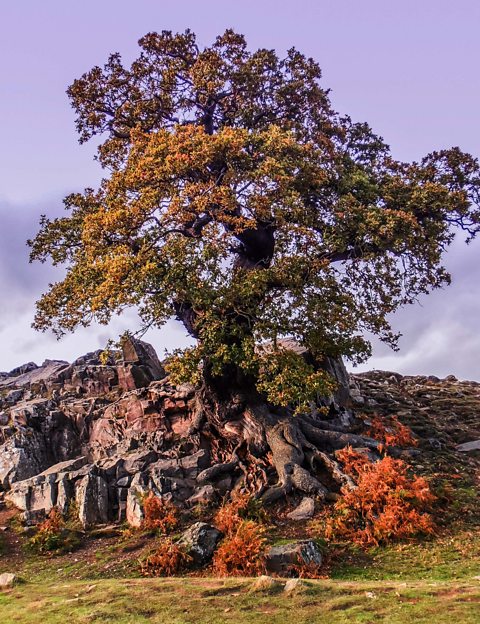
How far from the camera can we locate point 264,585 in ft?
45.1

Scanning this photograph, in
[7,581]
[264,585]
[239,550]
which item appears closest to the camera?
[264,585]

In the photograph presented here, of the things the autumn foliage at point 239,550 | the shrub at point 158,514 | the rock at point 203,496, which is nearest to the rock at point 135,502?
the shrub at point 158,514

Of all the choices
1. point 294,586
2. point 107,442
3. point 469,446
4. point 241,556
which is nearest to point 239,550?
point 241,556

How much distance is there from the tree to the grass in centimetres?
948

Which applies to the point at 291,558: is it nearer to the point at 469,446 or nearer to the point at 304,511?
the point at 304,511

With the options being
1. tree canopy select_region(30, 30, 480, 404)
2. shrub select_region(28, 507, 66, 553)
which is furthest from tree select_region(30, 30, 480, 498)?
shrub select_region(28, 507, 66, 553)

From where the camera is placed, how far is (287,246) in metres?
28.2

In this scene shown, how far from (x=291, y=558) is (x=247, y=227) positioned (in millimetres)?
13891

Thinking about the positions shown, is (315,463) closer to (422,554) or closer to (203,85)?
(422,554)

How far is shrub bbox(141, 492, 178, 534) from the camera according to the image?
69.7 feet

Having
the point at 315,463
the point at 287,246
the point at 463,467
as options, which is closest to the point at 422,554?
the point at 315,463

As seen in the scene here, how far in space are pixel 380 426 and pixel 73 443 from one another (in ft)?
58.1

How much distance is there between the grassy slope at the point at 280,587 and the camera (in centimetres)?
1205

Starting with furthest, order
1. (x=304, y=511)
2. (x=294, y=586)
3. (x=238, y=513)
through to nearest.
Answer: (x=304, y=511)
(x=238, y=513)
(x=294, y=586)
